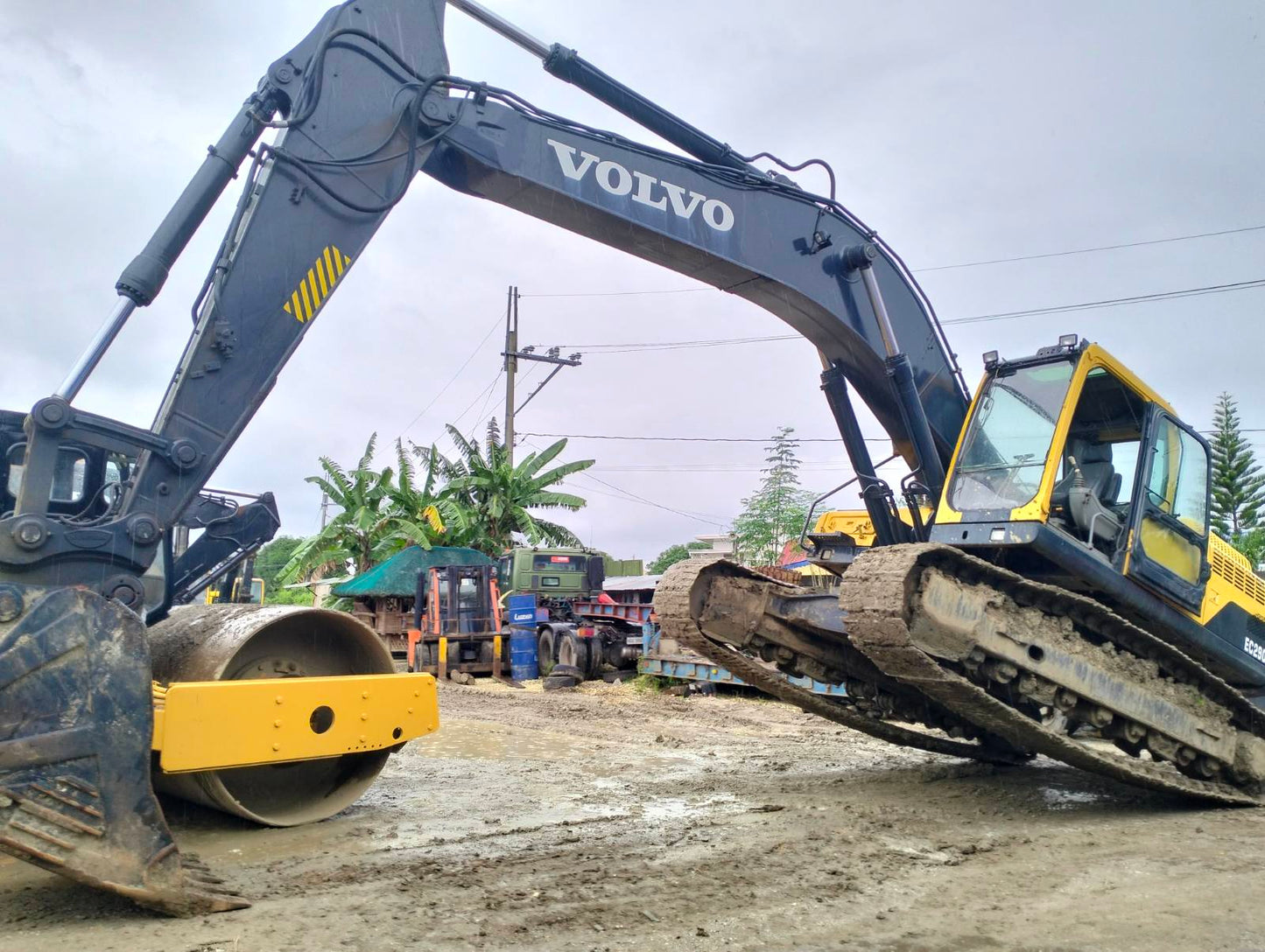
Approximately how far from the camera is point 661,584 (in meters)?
6.48

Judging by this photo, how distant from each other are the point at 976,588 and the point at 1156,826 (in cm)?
170

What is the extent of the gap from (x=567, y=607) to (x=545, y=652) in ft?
5.76

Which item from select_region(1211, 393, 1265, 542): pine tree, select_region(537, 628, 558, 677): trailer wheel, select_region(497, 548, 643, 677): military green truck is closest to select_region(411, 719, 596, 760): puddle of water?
select_region(497, 548, 643, 677): military green truck

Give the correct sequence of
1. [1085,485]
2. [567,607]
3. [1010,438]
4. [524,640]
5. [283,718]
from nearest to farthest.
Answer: [283,718] < [1010,438] < [1085,485] < [524,640] < [567,607]

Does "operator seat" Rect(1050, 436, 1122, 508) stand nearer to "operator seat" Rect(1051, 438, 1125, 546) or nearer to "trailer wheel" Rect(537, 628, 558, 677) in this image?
"operator seat" Rect(1051, 438, 1125, 546)

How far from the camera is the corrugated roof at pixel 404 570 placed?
23.0 m

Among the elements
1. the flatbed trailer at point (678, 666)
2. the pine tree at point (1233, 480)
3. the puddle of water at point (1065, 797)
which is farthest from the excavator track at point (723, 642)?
the pine tree at point (1233, 480)

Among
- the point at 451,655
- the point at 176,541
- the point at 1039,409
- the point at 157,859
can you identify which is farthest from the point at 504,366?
the point at 157,859

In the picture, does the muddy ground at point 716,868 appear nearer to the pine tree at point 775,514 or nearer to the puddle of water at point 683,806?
the puddle of water at point 683,806

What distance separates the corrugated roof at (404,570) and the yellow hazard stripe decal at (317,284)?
1806 centimetres

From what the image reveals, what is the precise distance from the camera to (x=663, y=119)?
6.42 m

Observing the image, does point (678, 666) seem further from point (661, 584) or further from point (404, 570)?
point (404, 570)

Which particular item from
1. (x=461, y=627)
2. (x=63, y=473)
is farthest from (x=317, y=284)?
(x=461, y=627)

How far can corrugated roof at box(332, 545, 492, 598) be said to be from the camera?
75.6 feet
